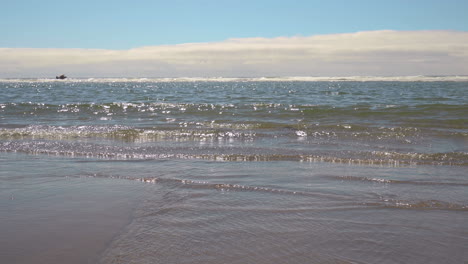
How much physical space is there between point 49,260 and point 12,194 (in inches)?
93.5

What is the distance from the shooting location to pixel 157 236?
12.3ft

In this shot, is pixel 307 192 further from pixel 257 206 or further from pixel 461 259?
pixel 461 259

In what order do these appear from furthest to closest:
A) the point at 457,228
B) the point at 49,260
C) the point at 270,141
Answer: the point at 270,141, the point at 457,228, the point at 49,260

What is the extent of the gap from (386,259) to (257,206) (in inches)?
67.1

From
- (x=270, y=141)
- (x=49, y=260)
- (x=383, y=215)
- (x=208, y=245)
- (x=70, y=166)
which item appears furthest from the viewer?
(x=270, y=141)

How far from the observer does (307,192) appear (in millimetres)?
5266

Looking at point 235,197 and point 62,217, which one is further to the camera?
point 235,197

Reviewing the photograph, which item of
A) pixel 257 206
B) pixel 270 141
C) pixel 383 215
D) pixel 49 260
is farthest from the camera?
pixel 270 141

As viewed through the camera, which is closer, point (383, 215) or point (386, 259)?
point (386, 259)

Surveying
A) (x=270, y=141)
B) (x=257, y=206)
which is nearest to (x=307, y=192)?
(x=257, y=206)

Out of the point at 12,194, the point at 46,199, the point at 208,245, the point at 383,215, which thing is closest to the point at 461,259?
the point at 383,215

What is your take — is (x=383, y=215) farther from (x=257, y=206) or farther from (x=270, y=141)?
(x=270, y=141)

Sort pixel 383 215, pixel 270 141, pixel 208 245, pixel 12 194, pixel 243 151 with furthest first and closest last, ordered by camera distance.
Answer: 1. pixel 270 141
2. pixel 243 151
3. pixel 12 194
4. pixel 383 215
5. pixel 208 245

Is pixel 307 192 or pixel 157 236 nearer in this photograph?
pixel 157 236
